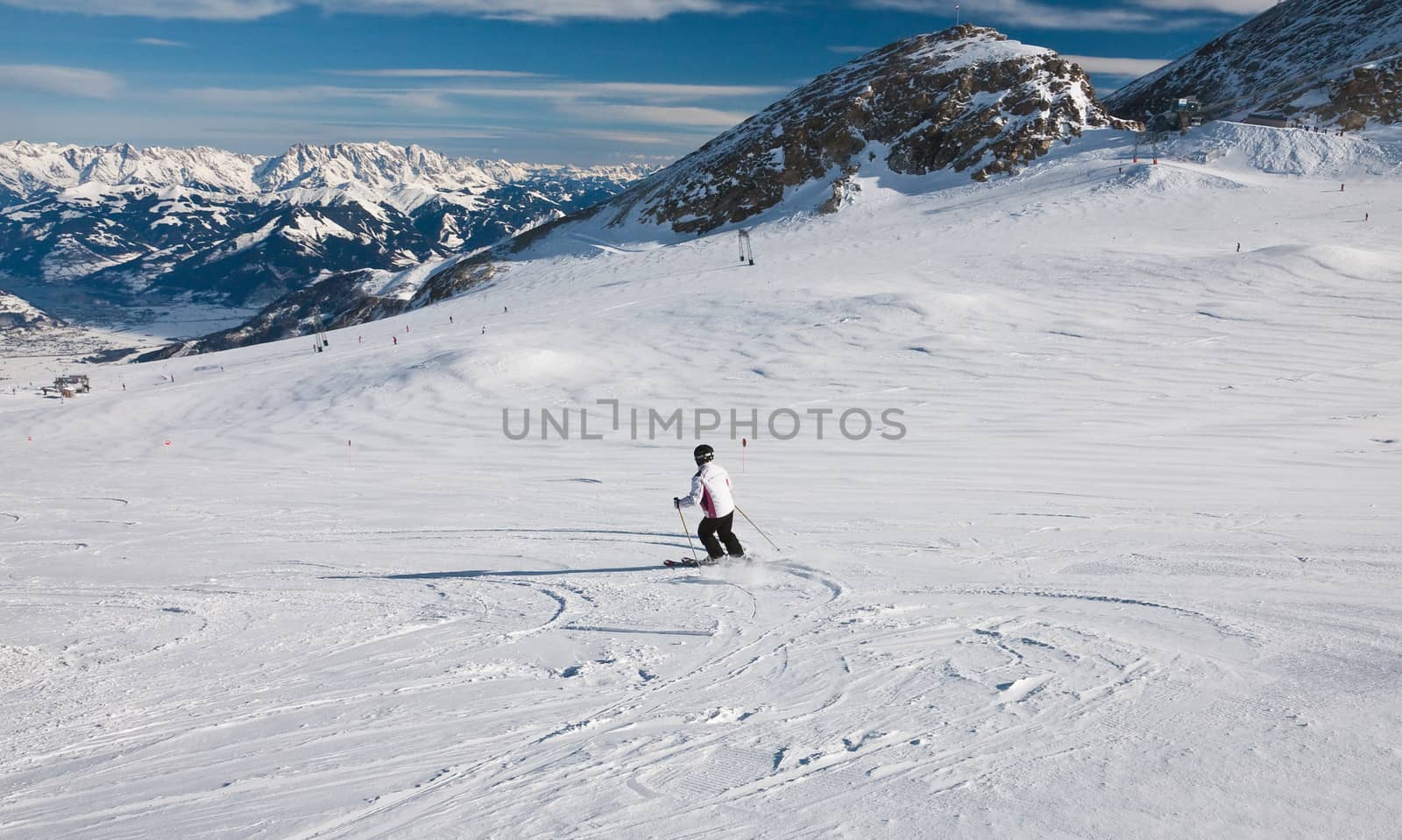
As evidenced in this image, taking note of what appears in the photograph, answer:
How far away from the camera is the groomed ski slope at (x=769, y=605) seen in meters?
4.93

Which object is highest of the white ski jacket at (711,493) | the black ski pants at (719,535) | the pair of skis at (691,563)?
the white ski jacket at (711,493)

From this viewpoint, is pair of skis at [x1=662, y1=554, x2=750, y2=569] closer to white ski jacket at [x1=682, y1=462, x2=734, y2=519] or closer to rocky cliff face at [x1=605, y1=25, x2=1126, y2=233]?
white ski jacket at [x1=682, y1=462, x2=734, y2=519]

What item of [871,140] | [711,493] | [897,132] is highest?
Answer: [897,132]

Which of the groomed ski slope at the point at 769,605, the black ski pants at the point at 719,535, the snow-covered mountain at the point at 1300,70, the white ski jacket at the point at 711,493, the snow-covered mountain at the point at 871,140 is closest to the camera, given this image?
the groomed ski slope at the point at 769,605

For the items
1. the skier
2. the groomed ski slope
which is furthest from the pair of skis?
the groomed ski slope

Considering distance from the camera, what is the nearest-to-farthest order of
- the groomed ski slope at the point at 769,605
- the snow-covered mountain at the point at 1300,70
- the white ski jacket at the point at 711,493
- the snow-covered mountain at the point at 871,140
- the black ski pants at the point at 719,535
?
1. the groomed ski slope at the point at 769,605
2. the white ski jacket at the point at 711,493
3. the black ski pants at the point at 719,535
4. the snow-covered mountain at the point at 1300,70
5. the snow-covered mountain at the point at 871,140

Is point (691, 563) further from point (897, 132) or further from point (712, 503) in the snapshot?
point (897, 132)

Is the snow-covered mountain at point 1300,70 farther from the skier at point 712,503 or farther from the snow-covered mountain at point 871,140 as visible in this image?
the skier at point 712,503

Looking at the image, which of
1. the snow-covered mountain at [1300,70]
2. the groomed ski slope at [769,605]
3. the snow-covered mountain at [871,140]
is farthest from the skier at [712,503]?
the snow-covered mountain at [1300,70]

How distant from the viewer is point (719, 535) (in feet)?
33.9

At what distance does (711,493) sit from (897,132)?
73.1m

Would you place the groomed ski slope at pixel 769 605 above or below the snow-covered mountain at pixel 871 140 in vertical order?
below

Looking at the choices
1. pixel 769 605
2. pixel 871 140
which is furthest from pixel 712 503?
pixel 871 140

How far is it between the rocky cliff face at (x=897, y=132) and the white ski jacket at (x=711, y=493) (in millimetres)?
57727
